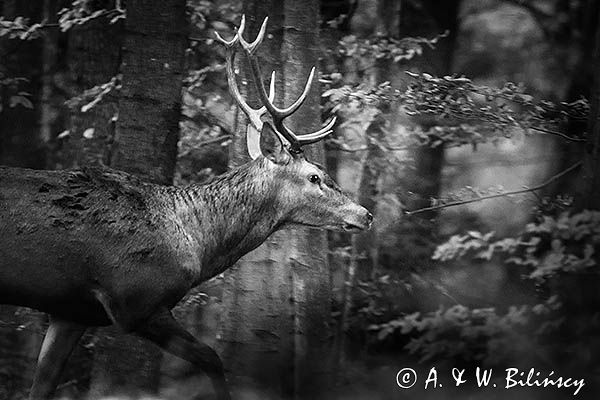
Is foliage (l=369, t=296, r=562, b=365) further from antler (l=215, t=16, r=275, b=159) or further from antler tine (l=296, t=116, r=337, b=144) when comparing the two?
antler (l=215, t=16, r=275, b=159)

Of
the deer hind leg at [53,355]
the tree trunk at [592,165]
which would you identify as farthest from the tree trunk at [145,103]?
the tree trunk at [592,165]

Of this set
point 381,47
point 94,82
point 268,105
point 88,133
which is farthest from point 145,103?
point 381,47

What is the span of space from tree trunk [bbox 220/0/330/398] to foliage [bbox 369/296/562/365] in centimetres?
106

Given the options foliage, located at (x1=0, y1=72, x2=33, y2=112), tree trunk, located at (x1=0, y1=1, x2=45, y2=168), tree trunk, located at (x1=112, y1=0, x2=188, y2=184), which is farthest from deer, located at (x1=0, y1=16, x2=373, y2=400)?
tree trunk, located at (x1=0, y1=1, x2=45, y2=168)

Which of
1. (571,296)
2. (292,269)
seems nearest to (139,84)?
(292,269)

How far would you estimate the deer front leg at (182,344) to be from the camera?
712 centimetres

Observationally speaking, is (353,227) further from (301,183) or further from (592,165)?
(592,165)

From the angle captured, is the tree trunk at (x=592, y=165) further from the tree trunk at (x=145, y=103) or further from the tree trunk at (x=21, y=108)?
the tree trunk at (x=21, y=108)

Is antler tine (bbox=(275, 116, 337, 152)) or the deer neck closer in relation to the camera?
the deer neck

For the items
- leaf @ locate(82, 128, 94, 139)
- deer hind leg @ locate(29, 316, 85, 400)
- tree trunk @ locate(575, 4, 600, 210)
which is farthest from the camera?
leaf @ locate(82, 128, 94, 139)

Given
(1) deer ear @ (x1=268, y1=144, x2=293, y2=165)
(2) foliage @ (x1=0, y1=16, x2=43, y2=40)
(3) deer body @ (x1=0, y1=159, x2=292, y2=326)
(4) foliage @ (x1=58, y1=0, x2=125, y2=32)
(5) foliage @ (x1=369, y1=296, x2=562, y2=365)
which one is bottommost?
(5) foliage @ (x1=369, y1=296, x2=562, y2=365)

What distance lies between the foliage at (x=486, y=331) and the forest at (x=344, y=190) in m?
0.01

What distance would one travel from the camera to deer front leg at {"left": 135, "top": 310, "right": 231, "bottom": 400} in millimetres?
7125

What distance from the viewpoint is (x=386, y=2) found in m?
12.3
